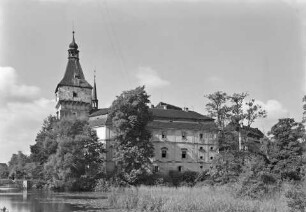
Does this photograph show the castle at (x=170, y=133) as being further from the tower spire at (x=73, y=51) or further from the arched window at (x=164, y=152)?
the tower spire at (x=73, y=51)

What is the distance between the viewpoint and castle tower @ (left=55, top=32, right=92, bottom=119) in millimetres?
72312

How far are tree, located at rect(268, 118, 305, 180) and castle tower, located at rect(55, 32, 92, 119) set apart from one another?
31074 mm

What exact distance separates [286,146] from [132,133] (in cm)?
1871

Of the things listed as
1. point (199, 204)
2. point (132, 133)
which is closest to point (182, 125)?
point (132, 133)

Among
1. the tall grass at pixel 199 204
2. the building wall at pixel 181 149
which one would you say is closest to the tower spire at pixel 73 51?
the building wall at pixel 181 149

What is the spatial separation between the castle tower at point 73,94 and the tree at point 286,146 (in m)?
31.1

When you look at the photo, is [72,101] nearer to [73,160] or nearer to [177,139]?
[177,139]

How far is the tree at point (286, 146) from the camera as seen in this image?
164 feet

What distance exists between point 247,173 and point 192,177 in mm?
35090

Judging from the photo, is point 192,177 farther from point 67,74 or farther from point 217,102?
point 67,74

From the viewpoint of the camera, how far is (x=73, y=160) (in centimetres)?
5059

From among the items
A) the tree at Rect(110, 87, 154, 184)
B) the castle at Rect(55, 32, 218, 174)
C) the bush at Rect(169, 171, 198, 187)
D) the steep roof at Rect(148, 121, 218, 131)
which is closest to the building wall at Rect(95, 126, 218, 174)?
the castle at Rect(55, 32, 218, 174)

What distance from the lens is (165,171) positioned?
6550cm

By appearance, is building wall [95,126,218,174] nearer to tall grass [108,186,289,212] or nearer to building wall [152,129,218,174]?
building wall [152,129,218,174]
